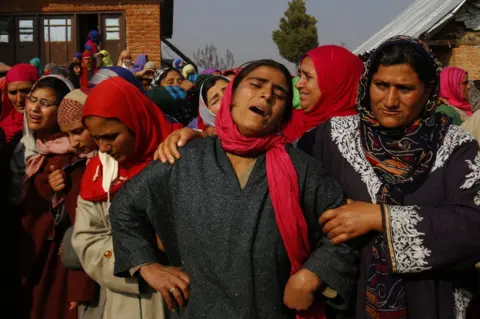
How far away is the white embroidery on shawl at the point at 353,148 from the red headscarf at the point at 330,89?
728 millimetres

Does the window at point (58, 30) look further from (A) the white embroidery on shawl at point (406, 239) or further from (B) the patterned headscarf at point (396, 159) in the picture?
(A) the white embroidery on shawl at point (406, 239)

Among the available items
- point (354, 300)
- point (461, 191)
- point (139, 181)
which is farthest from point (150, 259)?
point (461, 191)

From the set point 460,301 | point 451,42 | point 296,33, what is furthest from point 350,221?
point 296,33

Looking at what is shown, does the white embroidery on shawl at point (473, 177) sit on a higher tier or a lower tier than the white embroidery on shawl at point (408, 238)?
higher

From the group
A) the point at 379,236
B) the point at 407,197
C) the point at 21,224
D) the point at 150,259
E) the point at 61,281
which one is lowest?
the point at 61,281

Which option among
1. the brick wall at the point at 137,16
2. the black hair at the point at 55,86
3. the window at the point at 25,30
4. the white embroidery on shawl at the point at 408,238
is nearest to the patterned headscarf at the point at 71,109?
the black hair at the point at 55,86

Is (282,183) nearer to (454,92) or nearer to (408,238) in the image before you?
(408,238)

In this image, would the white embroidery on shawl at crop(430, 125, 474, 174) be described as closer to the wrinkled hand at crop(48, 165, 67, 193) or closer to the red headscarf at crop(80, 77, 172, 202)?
the red headscarf at crop(80, 77, 172, 202)

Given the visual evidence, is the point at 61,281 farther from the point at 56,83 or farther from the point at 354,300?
the point at 354,300

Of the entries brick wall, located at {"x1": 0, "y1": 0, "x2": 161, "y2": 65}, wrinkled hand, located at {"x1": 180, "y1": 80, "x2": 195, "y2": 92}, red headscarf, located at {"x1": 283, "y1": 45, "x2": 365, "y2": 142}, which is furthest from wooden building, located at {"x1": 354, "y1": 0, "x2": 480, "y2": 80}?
red headscarf, located at {"x1": 283, "y1": 45, "x2": 365, "y2": 142}

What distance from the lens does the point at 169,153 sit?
221 cm

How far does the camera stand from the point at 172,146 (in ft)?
7.38

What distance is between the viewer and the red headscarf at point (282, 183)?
2023 mm

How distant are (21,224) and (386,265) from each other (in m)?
2.26
